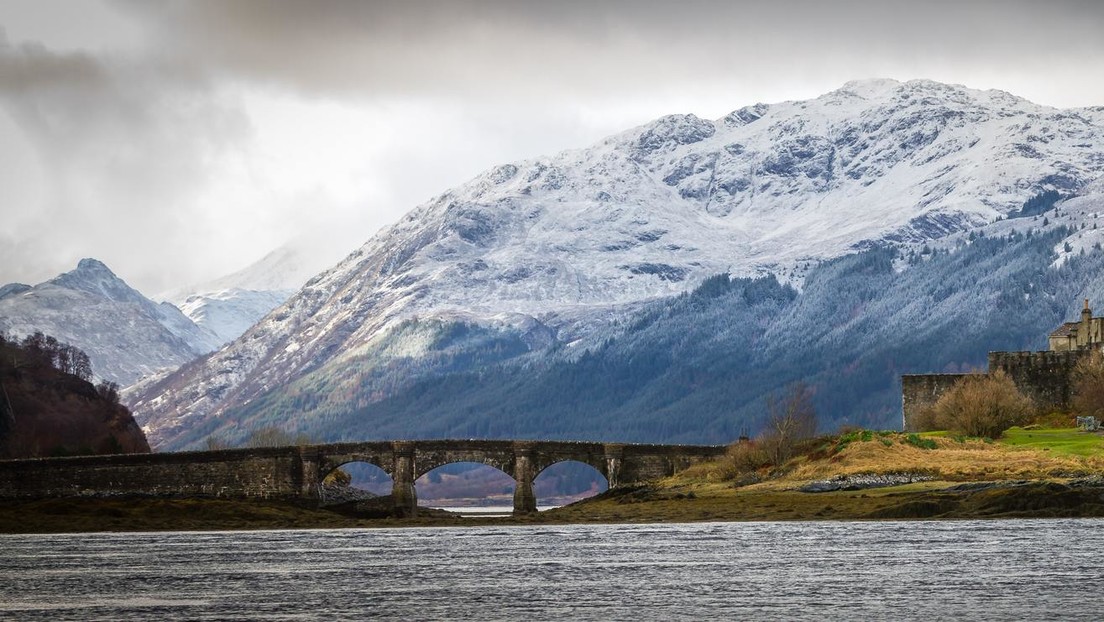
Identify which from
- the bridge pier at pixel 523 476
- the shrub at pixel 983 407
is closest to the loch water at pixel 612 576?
the shrub at pixel 983 407

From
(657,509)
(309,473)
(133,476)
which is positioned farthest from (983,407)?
(133,476)

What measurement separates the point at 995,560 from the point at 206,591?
34.5m

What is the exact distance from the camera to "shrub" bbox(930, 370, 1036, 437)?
143125 millimetres

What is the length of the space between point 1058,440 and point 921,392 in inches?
964

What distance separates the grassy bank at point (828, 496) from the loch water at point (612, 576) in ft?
12.7

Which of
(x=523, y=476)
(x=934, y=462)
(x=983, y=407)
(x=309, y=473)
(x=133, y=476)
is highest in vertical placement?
(x=983, y=407)

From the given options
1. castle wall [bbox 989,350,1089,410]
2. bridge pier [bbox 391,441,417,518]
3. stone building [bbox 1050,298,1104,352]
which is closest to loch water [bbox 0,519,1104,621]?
castle wall [bbox 989,350,1089,410]

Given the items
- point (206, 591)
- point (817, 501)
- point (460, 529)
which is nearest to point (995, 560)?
point (206, 591)

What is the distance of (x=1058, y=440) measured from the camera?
5438 inches

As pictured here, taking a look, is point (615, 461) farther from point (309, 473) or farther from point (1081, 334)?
point (1081, 334)

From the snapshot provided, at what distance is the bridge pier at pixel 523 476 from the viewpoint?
182000 millimetres

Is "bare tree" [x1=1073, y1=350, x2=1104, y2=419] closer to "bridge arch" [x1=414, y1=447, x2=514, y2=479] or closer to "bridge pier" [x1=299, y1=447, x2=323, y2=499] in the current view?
"bridge arch" [x1=414, y1=447, x2=514, y2=479]

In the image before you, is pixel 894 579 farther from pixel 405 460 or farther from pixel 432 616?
pixel 405 460

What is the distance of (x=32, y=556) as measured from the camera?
117 m
